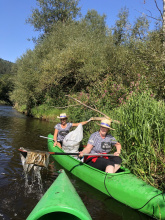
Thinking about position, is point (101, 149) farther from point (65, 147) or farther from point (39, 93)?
point (39, 93)

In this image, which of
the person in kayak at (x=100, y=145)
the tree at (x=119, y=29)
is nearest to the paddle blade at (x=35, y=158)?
the person in kayak at (x=100, y=145)

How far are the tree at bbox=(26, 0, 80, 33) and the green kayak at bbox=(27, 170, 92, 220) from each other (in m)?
27.8

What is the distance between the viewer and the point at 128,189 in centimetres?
418

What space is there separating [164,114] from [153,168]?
120 cm

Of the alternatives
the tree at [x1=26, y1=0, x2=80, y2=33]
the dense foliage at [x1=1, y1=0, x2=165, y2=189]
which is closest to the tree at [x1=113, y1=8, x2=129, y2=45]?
the dense foliage at [x1=1, y1=0, x2=165, y2=189]

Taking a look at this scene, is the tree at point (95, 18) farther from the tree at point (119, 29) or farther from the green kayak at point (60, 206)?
the green kayak at point (60, 206)

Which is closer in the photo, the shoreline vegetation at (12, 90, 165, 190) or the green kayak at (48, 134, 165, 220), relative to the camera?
the green kayak at (48, 134, 165, 220)

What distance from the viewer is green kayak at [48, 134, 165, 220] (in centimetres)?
380

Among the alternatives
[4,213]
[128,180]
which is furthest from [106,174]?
[4,213]

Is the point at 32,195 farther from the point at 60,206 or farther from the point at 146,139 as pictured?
the point at 146,139

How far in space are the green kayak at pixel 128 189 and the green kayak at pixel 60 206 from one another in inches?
50.2

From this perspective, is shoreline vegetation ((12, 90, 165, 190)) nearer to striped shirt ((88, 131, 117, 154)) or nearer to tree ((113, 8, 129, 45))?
striped shirt ((88, 131, 117, 154))

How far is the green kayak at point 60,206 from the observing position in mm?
2682

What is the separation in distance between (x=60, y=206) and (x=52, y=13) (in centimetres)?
2955
